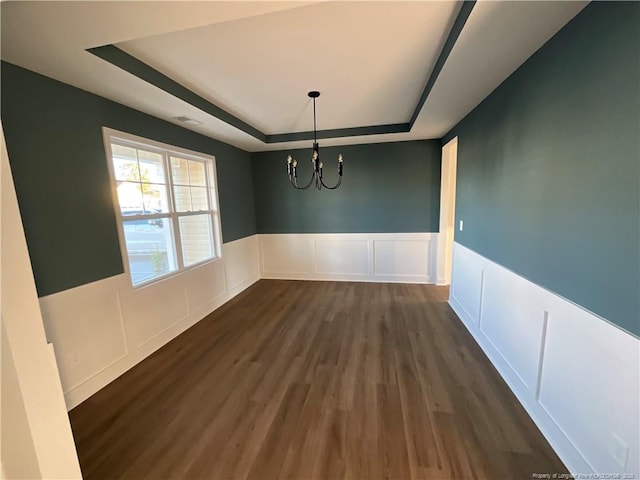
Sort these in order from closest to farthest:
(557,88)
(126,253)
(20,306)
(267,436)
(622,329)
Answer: (20,306) < (622,329) < (557,88) < (267,436) < (126,253)

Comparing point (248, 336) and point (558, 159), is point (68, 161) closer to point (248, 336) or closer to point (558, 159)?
point (248, 336)

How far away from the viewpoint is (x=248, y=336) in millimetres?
3178

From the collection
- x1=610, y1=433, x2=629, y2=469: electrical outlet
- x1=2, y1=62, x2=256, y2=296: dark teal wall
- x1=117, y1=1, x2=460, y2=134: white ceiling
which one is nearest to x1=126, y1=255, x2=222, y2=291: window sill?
x1=2, y1=62, x2=256, y2=296: dark teal wall

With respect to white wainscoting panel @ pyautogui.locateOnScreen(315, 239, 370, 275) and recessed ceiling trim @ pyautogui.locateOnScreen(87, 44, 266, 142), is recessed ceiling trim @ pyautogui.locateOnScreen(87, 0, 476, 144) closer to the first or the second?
recessed ceiling trim @ pyautogui.locateOnScreen(87, 44, 266, 142)

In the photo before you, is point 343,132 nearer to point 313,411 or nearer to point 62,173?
point 62,173

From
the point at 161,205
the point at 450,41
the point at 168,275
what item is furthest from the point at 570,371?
the point at 161,205

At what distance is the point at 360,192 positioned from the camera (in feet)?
16.1

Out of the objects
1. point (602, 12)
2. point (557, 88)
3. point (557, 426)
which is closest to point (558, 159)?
point (557, 88)

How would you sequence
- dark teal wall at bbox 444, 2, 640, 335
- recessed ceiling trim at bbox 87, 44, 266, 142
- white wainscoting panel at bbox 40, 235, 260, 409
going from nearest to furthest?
dark teal wall at bbox 444, 2, 640, 335, recessed ceiling trim at bbox 87, 44, 266, 142, white wainscoting panel at bbox 40, 235, 260, 409

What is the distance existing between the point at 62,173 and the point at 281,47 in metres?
1.89

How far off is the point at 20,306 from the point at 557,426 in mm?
2501

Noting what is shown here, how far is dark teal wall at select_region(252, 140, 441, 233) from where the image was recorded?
4.66m

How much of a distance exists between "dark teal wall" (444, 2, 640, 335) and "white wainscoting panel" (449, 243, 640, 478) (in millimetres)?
112

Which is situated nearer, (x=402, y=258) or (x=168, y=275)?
(x=168, y=275)
